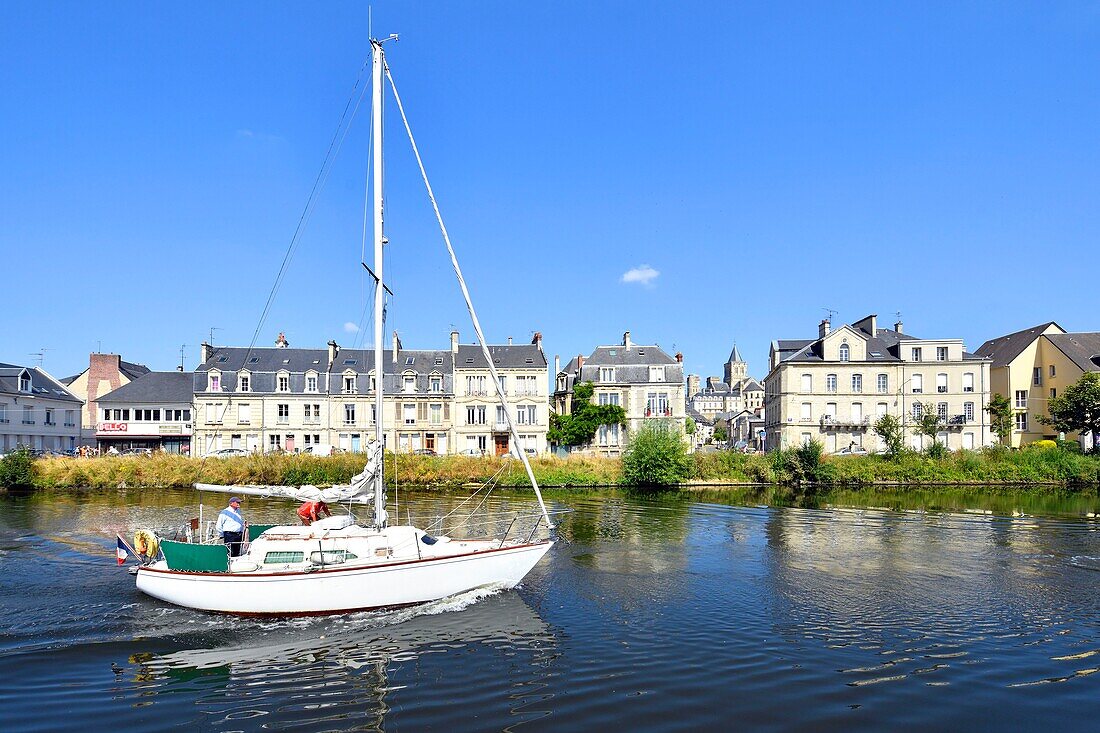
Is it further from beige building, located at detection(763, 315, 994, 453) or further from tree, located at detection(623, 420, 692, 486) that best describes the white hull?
beige building, located at detection(763, 315, 994, 453)

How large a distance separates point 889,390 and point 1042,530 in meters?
30.9

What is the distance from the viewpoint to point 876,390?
2199 inches

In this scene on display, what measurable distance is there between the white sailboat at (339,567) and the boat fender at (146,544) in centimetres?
46

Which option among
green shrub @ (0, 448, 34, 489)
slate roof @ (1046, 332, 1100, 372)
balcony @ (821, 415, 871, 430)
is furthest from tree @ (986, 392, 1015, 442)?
green shrub @ (0, 448, 34, 489)

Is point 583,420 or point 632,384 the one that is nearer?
point 583,420

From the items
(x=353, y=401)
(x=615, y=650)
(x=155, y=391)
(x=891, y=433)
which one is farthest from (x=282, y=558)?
(x=155, y=391)

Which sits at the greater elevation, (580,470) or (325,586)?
(325,586)

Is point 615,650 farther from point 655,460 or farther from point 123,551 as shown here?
point 655,460

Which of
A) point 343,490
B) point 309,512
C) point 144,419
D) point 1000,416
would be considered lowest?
point 309,512

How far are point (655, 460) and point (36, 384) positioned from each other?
51.0 meters

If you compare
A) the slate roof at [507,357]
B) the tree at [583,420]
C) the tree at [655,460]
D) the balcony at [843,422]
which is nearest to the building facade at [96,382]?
the slate roof at [507,357]

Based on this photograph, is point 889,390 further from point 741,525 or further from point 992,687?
point 992,687

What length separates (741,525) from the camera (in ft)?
92.9

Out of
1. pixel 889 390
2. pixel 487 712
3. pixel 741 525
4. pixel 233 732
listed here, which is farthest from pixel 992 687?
pixel 889 390
